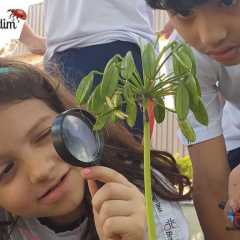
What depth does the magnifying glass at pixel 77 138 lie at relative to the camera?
1.68 feet

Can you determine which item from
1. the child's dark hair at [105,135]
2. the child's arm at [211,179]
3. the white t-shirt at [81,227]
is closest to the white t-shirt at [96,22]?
the child's dark hair at [105,135]

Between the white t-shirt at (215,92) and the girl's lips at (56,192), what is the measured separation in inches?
13.3

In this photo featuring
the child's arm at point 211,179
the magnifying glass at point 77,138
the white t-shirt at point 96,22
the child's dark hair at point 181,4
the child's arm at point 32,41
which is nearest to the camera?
the magnifying glass at point 77,138

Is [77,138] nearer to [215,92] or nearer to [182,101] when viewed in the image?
[182,101]

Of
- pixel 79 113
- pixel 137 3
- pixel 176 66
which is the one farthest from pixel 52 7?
pixel 176 66

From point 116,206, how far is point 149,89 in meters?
0.23

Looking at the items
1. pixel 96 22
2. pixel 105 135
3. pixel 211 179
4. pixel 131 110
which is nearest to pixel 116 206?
pixel 131 110

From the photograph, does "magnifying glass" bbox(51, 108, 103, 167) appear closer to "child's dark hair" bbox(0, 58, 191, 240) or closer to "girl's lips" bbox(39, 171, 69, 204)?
"girl's lips" bbox(39, 171, 69, 204)

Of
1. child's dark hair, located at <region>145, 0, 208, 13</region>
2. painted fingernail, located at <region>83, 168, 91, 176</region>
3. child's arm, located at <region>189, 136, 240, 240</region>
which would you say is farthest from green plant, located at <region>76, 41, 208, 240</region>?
child's arm, located at <region>189, 136, 240, 240</region>

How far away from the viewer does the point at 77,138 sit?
532mm

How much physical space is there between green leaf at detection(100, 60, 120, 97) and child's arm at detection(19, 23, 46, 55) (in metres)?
1.28

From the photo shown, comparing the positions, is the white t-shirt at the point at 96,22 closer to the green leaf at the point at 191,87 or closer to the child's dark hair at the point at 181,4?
the child's dark hair at the point at 181,4

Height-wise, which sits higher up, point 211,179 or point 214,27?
point 214,27

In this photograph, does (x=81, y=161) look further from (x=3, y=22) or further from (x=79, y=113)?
(x=3, y=22)
